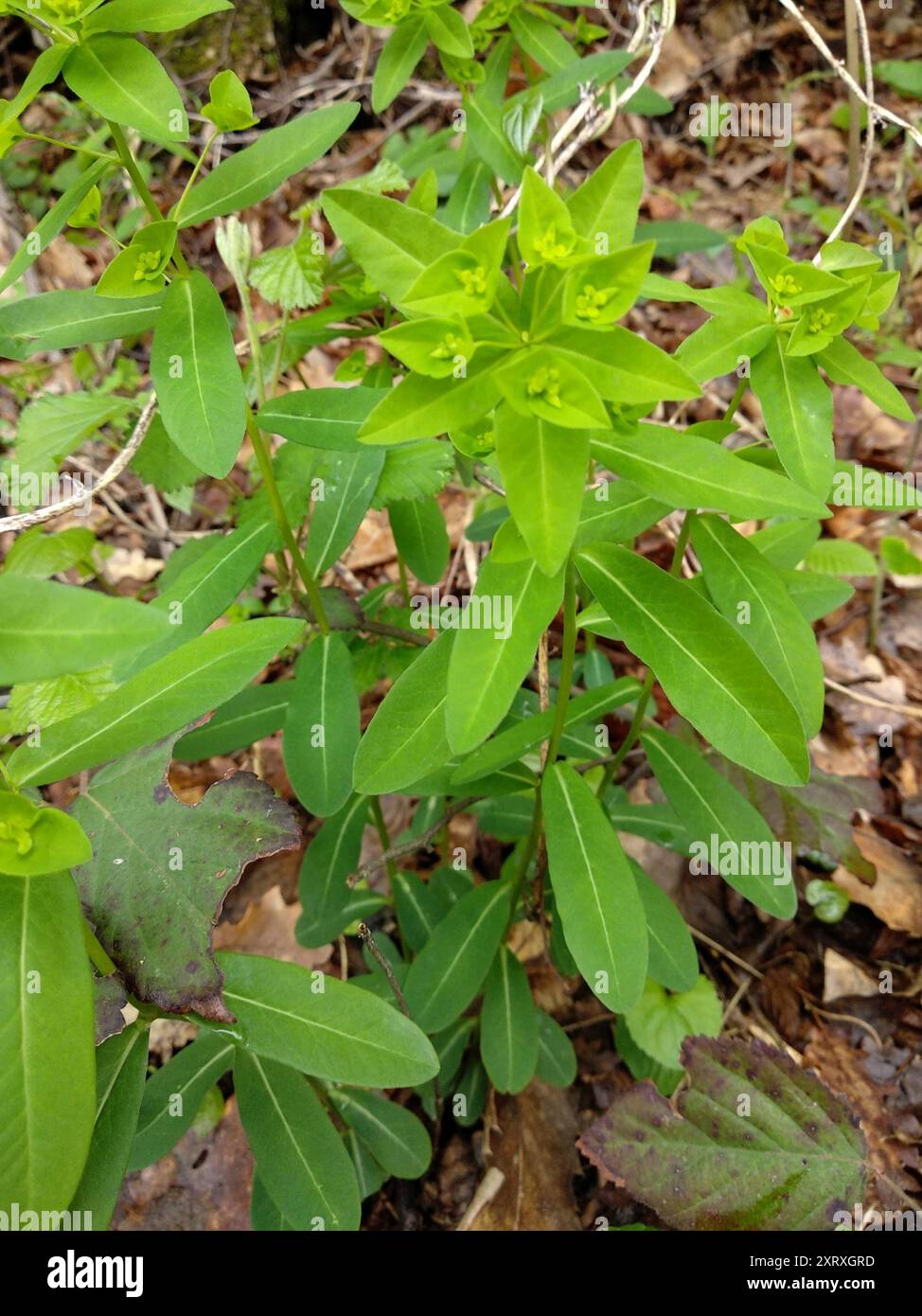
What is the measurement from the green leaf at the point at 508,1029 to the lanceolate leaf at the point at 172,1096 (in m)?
0.61

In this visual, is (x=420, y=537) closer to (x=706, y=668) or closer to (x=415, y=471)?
(x=415, y=471)

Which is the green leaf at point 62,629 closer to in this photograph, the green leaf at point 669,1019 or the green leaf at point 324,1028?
the green leaf at point 324,1028

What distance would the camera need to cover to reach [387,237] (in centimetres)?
133

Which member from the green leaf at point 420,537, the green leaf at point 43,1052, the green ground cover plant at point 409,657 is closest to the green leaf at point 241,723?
the green ground cover plant at point 409,657

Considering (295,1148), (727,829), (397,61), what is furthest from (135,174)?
(295,1148)

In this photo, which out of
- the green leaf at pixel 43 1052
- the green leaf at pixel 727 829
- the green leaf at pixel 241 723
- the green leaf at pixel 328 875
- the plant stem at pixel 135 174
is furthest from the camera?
the green leaf at pixel 328 875

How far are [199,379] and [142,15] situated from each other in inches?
22.7

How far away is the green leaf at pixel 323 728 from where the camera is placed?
1.85 metres

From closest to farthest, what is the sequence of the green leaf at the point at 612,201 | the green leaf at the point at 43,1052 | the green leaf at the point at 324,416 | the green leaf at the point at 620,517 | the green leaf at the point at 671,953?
the green leaf at the point at 43,1052, the green leaf at the point at 612,201, the green leaf at the point at 620,517, the green leaf at the point at 324,416, the green leaf at the point at 671,953

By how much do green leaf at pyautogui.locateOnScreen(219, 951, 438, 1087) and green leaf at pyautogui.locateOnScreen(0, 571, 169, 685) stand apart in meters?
0.76

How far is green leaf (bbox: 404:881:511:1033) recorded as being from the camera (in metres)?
2.00

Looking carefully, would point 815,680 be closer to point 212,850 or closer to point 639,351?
point 639,351
